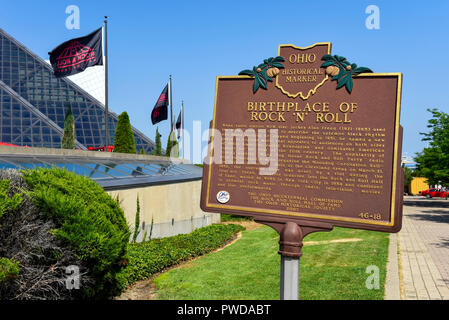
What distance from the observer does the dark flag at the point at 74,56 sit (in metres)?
18.4

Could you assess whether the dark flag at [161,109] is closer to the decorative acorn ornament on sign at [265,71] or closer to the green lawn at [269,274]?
the green lawn at [269,274]

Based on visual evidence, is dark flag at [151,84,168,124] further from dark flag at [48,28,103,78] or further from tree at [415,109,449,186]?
tree at [415,109,449,186]

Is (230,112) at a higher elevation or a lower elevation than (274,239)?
higher

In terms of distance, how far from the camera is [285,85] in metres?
5.60

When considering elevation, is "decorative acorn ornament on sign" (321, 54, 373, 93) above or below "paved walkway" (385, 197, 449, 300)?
above

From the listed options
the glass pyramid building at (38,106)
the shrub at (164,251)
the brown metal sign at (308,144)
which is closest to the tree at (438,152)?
the shrub at (164,251)

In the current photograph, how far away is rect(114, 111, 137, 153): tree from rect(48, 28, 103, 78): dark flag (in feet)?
31.5

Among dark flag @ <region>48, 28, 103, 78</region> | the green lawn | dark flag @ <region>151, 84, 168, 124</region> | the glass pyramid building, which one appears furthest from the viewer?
the glass pyramid building

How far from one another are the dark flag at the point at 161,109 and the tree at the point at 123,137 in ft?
10.2

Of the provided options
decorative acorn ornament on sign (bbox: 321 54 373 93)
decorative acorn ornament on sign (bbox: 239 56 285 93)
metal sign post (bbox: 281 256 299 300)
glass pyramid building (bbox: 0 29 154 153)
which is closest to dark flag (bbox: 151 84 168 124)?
decorative acorn ornament on sign (bbox: 239 56 285 93)

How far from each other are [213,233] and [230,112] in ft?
39.6

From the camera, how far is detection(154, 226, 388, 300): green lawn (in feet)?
27.0
